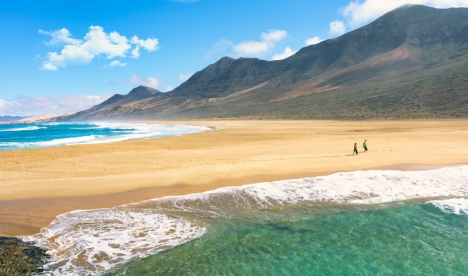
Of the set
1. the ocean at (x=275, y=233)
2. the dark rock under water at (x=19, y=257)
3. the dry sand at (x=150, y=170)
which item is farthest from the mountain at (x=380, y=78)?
the dark rock under water at (x=19, y=257)

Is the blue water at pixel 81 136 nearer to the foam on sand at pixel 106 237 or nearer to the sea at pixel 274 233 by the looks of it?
the foam on sand at pixel 106 237

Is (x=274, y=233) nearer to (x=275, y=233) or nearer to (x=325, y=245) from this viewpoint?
(x=275, y=233)

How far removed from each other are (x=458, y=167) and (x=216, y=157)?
45.3 ft

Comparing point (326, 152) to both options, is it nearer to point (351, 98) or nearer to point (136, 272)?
point (136, 272)

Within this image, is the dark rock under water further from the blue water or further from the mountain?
the mountain

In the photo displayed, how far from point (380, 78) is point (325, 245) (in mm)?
113409

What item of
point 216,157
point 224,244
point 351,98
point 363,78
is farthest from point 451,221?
point 363,78

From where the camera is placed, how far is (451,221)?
966 cm

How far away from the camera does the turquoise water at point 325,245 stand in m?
6.99

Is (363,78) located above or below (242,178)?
above

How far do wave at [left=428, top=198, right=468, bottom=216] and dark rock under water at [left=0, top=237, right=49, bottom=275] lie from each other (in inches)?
484

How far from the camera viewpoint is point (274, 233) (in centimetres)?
877

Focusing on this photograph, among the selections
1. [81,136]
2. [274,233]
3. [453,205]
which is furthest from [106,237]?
[81,136]

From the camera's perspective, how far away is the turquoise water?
699 centimetres
